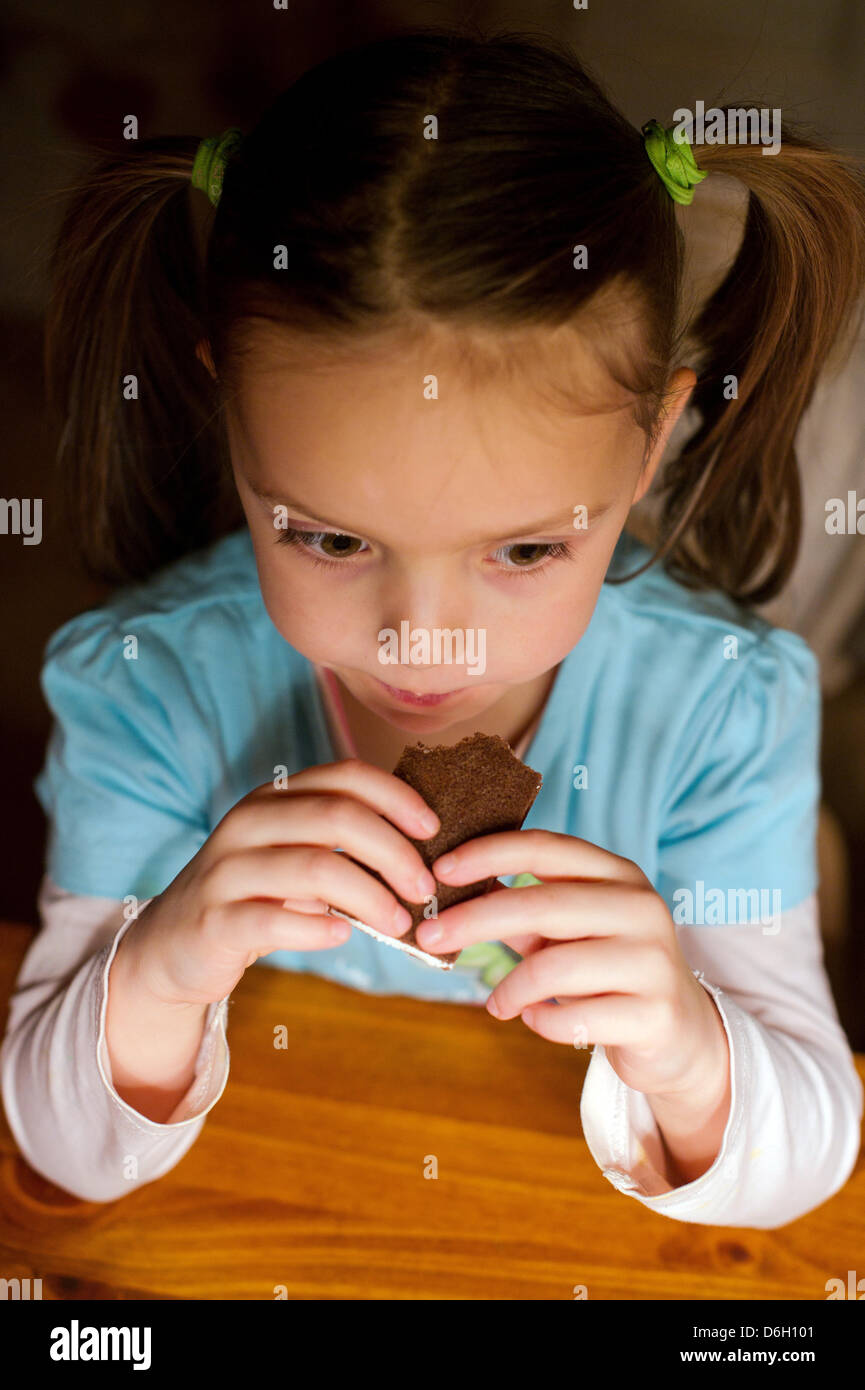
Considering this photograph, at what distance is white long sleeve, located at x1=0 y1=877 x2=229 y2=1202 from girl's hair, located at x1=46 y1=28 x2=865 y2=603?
33 cm

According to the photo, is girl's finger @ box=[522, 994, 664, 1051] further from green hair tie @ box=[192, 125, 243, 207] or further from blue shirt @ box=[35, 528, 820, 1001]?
green hair tie @ box=[192, 125, 243, 207]

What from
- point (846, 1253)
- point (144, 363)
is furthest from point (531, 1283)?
point (144, 363)

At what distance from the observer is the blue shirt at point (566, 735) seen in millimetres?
738

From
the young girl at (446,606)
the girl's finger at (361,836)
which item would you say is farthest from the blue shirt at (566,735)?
the girl's finger at (361,836)

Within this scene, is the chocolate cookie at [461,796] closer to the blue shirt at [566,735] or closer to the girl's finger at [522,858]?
the girl's finger at [522,858]

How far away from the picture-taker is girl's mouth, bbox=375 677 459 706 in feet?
2.05

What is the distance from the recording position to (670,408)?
602 mm

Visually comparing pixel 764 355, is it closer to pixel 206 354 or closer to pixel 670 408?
pixel 670 408

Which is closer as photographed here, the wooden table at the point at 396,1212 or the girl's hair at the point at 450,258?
the girl's hair at the point at 450,258

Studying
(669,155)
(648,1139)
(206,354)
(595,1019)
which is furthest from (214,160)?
(648,1139)

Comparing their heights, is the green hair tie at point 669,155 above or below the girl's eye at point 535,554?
above

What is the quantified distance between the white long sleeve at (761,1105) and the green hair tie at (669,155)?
0.42m

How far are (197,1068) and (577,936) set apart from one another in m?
0.26
